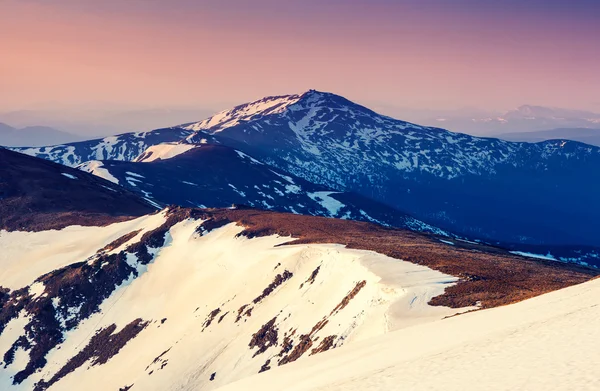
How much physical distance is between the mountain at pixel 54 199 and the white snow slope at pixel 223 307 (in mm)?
22045

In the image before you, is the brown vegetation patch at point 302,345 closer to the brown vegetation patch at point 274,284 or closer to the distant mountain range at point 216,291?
the distant mountain range at point 216,291

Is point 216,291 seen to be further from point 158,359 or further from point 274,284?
point 158,359

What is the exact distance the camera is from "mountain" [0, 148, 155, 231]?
5032 inches

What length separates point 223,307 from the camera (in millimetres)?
70875

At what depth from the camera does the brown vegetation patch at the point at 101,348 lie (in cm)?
7400

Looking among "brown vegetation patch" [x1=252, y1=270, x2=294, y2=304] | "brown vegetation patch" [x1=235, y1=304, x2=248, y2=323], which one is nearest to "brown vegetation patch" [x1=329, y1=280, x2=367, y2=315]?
"brown vegetation patch" [x1=252, y1=270, x2=294, y2=304]

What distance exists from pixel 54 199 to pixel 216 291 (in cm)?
8984

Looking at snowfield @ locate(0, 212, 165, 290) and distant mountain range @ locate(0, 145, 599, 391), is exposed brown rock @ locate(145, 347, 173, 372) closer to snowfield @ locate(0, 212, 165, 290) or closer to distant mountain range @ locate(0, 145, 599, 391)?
distant mountain range @ locate(0, 145, 599, 391)

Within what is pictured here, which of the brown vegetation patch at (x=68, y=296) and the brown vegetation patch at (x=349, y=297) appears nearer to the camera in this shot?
the brown vegetation patch at (x=349, y=297)

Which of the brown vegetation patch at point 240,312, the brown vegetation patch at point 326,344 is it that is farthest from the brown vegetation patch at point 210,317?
the brown vegetation patch at point 326,344

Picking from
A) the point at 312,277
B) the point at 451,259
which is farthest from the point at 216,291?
the point at 451,259

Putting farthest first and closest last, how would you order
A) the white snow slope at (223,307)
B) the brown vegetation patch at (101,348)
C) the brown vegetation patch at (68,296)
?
the brown vegetation patch at (68,296) < the brown vegetation patch at (101,348) < the white snow slope at (223,307)

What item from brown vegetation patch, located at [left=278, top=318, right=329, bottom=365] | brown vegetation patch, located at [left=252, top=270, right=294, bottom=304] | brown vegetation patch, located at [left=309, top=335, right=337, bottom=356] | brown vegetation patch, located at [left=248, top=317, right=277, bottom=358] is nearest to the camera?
brown vegetation patch, located at [left=309, top=335, right=337, bottom=356]

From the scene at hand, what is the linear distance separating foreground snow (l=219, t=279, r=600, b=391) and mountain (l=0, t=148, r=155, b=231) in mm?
105006
